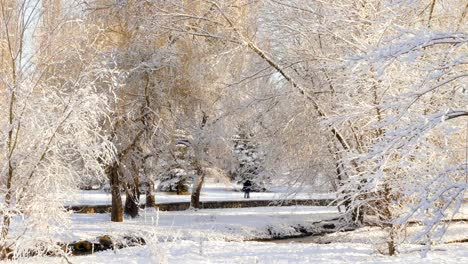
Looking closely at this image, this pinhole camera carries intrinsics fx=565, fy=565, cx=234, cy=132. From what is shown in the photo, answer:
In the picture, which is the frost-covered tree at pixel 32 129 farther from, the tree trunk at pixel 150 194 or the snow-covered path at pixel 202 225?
the tree trunk at pixel 150 194

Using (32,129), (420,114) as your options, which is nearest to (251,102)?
(32,129)

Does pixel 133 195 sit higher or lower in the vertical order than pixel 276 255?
higher

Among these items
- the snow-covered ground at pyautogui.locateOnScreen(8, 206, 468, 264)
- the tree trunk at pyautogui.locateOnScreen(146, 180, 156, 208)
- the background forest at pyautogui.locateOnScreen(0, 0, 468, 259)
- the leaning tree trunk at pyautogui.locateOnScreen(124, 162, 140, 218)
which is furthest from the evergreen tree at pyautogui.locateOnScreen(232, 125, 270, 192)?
the leaning tree trunk at pyautogui.locateOnScreen(124, 162, 140, 218)

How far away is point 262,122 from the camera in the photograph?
2019 centimetres

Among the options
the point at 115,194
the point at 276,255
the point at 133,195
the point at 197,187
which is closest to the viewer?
the point at 276,255

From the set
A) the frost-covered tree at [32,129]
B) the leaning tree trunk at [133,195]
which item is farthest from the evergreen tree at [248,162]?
the frost-covered tree at [32,129]

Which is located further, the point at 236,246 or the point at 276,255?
the point at 236,246

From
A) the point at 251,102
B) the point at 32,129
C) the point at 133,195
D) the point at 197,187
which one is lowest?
the point at 133,195

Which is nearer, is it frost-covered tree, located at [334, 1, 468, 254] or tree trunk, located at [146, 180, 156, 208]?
frost-covered tree, located at [334, 1, 468, 254]

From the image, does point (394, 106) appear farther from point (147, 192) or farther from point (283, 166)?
point (147, 192)

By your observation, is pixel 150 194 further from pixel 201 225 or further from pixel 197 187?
pixel 201 225

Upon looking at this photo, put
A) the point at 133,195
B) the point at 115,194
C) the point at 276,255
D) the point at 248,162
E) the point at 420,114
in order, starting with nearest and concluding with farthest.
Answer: the point at 420,114, the point at 276,255, the point at 115,194, the point at 133,195, the point at 248,162

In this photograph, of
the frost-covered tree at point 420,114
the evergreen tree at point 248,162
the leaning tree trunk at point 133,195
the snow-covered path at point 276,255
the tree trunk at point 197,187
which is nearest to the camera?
the frost-covered tree at point 420,114

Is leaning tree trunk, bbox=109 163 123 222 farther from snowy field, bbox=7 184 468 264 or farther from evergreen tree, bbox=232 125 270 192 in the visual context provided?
evergreen tree, bbox=232 125 270 192
